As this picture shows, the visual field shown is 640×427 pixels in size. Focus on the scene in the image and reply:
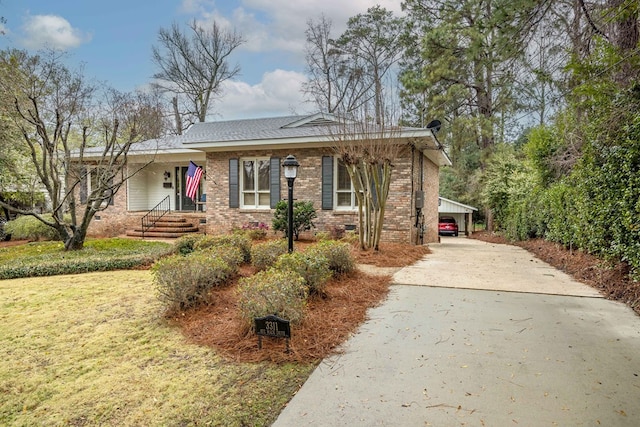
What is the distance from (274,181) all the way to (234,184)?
5.05 ft

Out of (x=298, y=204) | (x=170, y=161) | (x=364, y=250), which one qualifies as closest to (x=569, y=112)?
(x=364, y=250)

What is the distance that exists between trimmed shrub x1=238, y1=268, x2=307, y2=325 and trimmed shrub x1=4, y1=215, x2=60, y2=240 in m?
12.4

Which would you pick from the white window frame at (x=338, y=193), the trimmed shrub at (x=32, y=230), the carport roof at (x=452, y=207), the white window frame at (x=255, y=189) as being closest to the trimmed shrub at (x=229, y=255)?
the white window frame at (x=338, y=193)

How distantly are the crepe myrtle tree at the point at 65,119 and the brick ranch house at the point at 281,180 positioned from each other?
4.34ft

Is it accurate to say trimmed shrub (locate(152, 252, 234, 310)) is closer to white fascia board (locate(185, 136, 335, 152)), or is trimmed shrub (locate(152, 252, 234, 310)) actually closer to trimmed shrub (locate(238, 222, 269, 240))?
trimmed shrub (locate(238, 222, 269, 240))

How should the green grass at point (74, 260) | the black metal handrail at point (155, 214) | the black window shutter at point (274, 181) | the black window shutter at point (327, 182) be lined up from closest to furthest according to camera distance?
the green grass at point (74, 260) → the black window shutter at point (327, 182) → the black window shutter at point (274, 181) → the black metal handrail at point (155, 214)

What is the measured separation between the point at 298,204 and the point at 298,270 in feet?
19.9

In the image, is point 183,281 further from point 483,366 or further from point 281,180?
point 281,180

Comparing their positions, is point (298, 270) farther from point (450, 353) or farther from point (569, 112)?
point (569, 112)

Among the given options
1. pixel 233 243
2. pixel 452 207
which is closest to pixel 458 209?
pixel 452 207

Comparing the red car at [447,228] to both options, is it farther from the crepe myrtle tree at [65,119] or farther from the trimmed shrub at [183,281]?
the trimmed shrub at [183,281]

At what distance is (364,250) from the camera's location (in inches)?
351

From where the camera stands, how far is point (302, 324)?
3811 millimetres

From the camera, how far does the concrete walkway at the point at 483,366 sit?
2.38 metres
